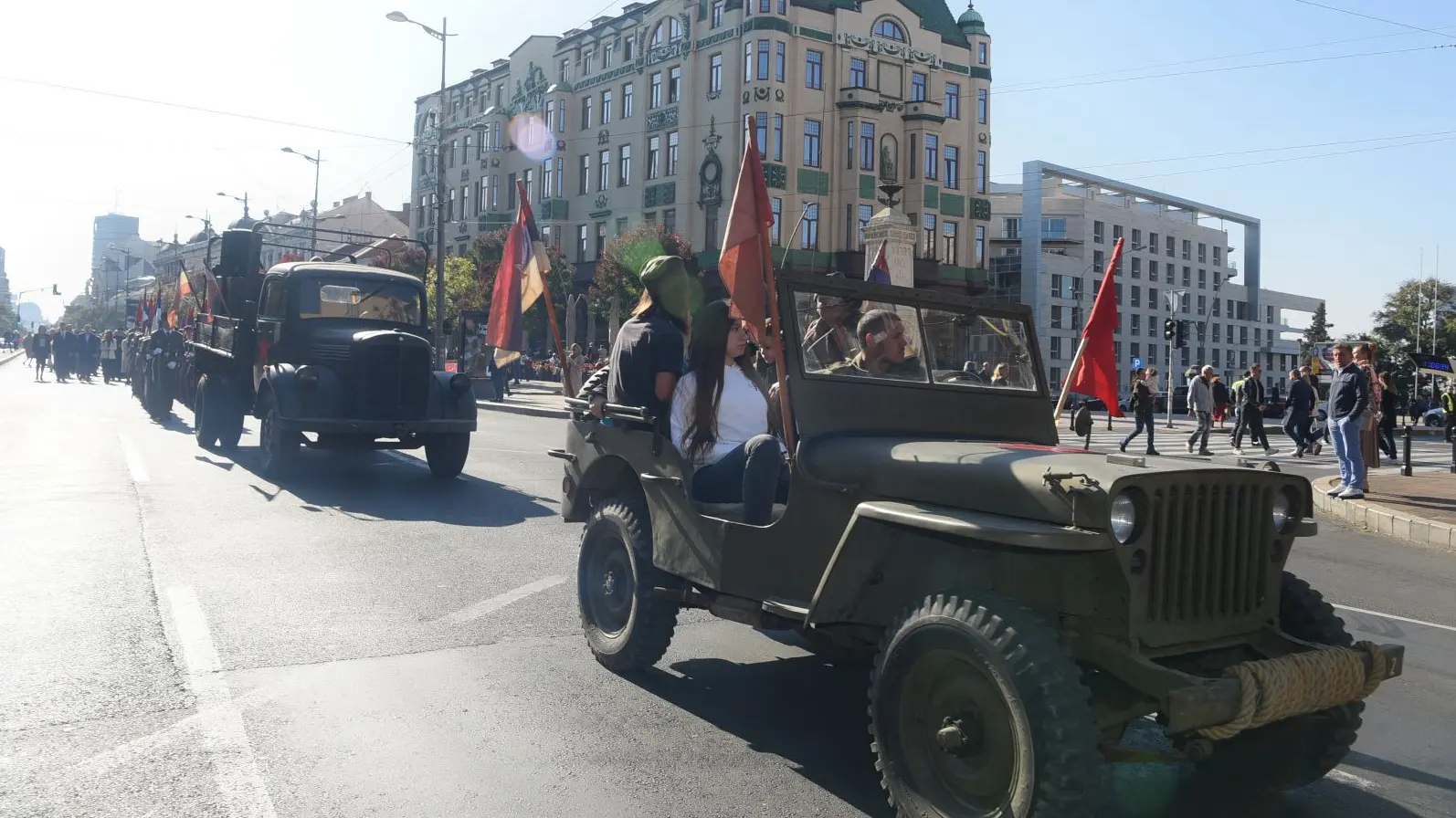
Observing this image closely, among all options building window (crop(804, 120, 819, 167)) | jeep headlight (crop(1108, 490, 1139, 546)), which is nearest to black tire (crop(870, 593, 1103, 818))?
jeep headlight (crop(1108, 490, 1139, 546))

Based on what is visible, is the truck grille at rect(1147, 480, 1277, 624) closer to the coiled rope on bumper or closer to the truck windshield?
the coiled rope on bumper

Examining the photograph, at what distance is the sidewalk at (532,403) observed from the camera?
27.8 meters

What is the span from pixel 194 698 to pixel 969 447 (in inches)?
130

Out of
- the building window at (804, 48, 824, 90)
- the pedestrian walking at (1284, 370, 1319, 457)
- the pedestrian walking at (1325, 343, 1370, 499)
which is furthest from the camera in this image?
the building window at (804, 48, 824, 90)

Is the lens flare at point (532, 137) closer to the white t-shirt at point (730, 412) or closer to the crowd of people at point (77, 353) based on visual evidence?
the crowd of people at point (77, 353)

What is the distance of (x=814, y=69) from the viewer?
152ft

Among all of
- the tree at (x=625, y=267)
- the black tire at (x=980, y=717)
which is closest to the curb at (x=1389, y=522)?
the black tire at (x=980, y=717)

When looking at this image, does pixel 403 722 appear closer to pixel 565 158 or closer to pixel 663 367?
pixel 663 367

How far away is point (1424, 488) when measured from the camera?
539 inches

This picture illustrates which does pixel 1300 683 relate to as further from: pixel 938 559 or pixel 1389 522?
pixel 1389 522

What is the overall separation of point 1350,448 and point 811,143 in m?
36.1

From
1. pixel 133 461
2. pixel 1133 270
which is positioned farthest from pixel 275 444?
pixel 1133 270

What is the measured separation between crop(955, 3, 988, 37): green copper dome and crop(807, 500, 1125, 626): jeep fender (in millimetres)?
52012

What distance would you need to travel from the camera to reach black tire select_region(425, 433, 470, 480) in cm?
1230
